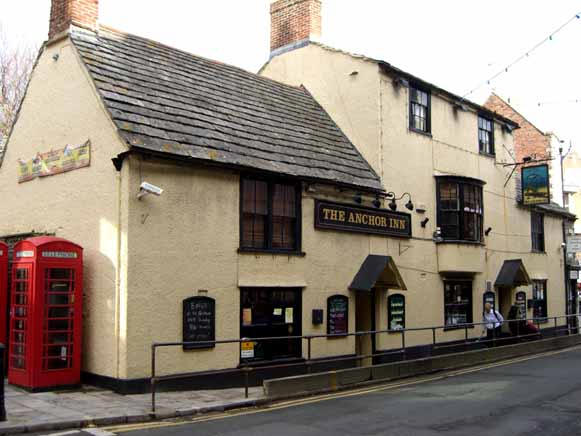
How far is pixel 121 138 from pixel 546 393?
9.57m

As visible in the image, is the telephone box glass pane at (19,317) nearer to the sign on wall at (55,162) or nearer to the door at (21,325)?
the door at (21,325)

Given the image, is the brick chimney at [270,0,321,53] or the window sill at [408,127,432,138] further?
the brick chimney at [270,0,321,53]

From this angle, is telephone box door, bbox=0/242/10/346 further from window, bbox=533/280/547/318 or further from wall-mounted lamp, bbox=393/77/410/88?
window, bbox=533/280/547/318

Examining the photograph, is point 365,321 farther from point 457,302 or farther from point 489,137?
point 489,137

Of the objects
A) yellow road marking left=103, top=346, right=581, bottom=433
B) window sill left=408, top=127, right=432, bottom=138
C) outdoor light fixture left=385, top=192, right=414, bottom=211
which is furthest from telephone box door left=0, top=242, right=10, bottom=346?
window sill left=408, top=127, right=432, bottom=138

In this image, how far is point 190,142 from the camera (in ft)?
42.5

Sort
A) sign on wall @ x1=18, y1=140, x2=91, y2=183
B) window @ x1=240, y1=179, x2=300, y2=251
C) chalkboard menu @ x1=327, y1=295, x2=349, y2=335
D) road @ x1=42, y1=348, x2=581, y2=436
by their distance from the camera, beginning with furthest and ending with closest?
chalkboard menu @ x1=327, y1=295, x2=349, y2=335
window @ x1=240, y1=179, x2=300, y2=251
sign on wall @ x1=18, y1=140, x2=91, y2=183
road @ x1=42, y1=348, x2=581, y2=436

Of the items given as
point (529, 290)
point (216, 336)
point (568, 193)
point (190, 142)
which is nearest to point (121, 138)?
point (190, 142)

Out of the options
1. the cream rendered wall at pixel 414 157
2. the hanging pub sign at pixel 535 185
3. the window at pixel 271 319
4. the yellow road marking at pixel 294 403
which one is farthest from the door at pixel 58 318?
the hanging pub sign at pixel 535 185

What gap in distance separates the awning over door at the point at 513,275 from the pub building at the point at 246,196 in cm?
9

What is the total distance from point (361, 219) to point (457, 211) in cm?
502

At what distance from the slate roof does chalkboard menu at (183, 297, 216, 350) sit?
294cm

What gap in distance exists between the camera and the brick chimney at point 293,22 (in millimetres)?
20547

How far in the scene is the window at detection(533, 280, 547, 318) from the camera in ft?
84.7
